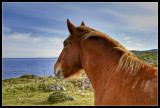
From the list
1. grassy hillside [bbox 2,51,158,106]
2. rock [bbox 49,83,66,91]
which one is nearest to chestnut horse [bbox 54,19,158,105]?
grassy hillside [bbox 2,51,158,106]

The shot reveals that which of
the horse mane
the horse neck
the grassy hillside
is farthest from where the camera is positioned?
the grassy hillside

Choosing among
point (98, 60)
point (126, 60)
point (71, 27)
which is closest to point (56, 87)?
point (71, 27)

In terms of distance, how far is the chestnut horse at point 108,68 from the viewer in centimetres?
199

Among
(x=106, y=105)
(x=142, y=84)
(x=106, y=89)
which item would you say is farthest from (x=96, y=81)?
(x=142, y=84)

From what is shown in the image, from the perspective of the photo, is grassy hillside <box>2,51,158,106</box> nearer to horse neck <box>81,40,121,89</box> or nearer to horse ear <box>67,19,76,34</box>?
horse neck <box>81,40,121,89</box>

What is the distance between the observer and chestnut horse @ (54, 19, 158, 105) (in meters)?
1.99

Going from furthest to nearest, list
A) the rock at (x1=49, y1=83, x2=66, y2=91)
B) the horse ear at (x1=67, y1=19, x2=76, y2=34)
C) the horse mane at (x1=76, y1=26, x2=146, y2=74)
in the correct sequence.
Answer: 1. the rock at (x1=49, y1=83, x2=66, y2=91)
2. the horse ear at (x1=67, y1=19, x2=76, y2=34)
3. the horse mane at (x1=76, y1=26, x2=146, y2=74)

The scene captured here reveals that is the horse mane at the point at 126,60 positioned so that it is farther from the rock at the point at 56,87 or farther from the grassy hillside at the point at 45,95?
the rock at the point at 56,87

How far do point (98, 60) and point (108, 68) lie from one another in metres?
0.27

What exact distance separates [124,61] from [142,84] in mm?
473

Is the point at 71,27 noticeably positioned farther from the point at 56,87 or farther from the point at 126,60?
the point at 56,87

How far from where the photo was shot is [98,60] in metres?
2.77

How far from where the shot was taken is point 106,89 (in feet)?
8.03

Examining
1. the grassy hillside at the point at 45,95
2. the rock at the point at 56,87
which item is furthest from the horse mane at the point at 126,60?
the rock at the point at 56,87
